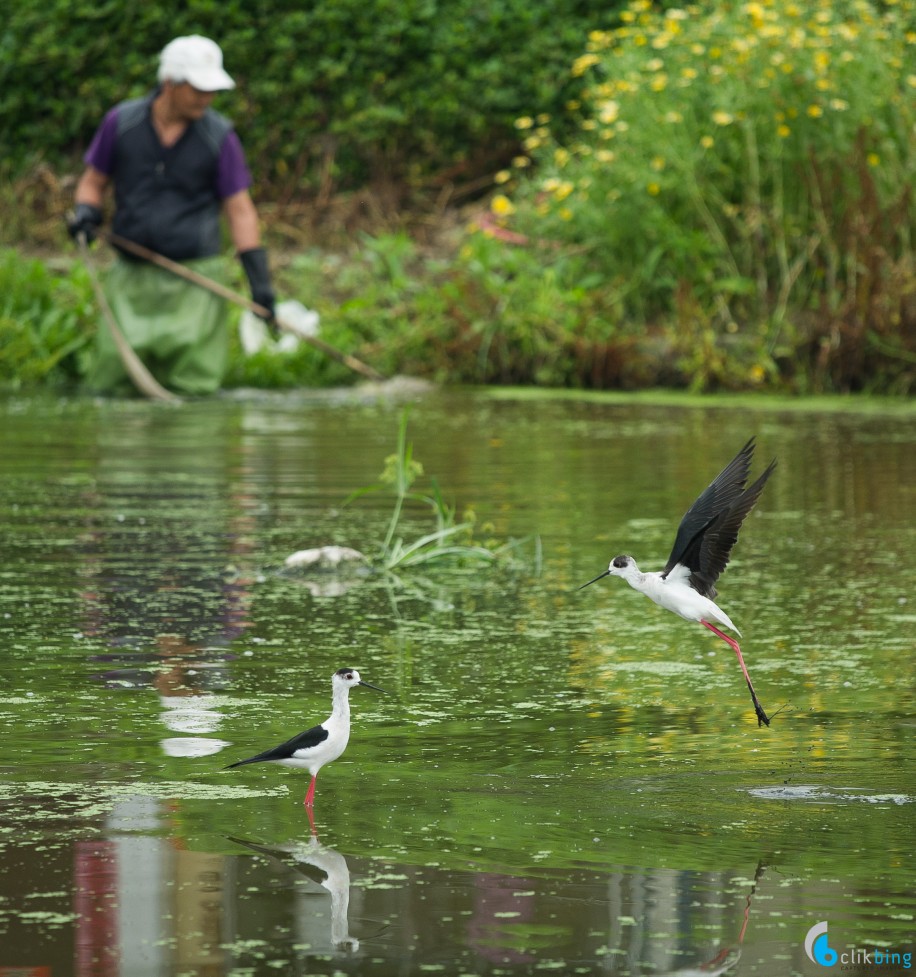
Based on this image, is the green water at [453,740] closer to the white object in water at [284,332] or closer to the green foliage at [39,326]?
the white object in water at [284,332]

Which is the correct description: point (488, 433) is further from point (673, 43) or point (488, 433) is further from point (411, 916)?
point (411, 916)

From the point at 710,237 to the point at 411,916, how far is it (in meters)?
10.9

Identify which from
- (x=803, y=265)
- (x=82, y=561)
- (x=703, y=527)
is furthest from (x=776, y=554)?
(x=803, y=265)

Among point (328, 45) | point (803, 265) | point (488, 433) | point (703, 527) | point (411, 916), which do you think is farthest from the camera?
point (328, 45)

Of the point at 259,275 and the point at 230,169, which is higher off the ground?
the point at 230,169

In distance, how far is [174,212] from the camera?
485 inches

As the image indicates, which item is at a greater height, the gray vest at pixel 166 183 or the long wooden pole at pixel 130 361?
the gray vest at pixel 166 183

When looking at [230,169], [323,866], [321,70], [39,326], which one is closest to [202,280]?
[230,169]

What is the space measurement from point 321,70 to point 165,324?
257 inches

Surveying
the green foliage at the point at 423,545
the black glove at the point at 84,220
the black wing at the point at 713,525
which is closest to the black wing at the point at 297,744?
the black wing at the point at 713,525

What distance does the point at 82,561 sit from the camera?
272 inches

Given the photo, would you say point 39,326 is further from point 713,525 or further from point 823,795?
point 823,795

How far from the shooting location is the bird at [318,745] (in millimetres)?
3748

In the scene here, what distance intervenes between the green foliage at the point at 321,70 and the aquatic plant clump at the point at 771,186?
14.7 feet
